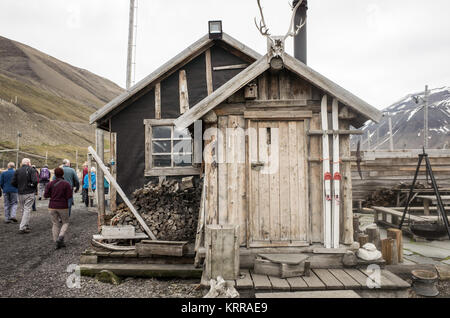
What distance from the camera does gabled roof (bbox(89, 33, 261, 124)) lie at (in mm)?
8156

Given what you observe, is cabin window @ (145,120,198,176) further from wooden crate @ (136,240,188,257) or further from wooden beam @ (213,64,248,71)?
wooden crate @ (136,240,188,257)

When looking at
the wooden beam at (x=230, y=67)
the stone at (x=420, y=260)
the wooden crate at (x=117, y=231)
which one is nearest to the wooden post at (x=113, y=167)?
the wooden crate at (x=117, y=231)

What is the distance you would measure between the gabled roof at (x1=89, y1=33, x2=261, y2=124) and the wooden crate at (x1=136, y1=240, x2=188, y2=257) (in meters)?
4.04

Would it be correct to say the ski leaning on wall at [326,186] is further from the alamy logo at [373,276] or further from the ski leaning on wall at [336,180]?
the alamy logo at [373,276]

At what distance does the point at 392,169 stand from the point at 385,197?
1389 mm

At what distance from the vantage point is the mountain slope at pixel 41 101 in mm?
57381

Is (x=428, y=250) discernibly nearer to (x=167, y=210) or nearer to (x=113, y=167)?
(x=167, y=210)

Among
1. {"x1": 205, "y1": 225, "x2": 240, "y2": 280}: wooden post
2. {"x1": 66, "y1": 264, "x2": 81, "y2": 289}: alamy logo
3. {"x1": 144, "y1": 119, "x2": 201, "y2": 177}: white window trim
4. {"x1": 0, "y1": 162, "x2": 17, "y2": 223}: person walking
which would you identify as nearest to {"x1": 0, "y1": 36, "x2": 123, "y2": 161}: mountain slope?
{"x1": 0, "y1": 162, "x2": 17, "y2": 223}: person walking

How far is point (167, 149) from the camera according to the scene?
880cm

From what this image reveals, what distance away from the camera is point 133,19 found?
38.6 ft

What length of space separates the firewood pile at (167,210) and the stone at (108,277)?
1821mm

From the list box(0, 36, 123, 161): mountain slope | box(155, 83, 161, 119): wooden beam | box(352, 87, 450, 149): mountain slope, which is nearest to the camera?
box(155, 83, 161, 119): wooden beam
